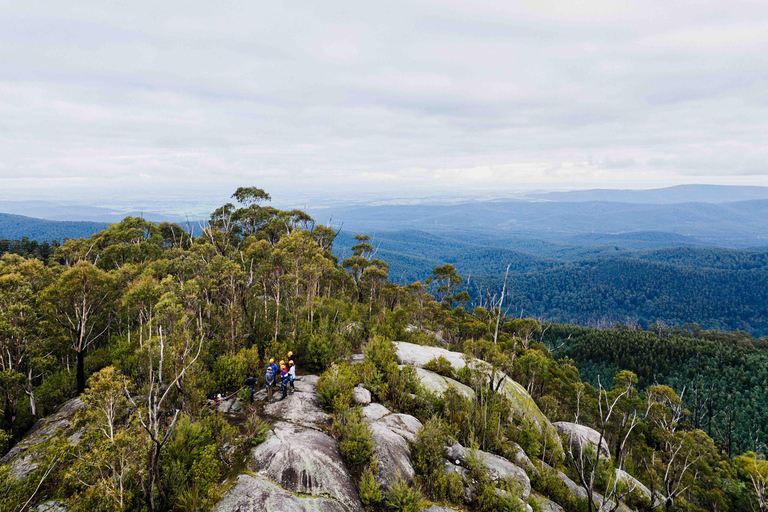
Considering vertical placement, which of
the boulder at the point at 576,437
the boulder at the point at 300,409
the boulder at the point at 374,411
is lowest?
the boulder at the point at 576,437

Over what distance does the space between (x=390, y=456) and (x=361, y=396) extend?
14.2 feet

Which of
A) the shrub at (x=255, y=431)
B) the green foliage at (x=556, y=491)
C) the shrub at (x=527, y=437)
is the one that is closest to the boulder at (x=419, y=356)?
the shrub at (x=527, y=437)

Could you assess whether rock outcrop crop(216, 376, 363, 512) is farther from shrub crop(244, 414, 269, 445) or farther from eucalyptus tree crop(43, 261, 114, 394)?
eucalyptus tree crop(43, 261, 114, 394)

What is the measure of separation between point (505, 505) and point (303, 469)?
792 centimetres

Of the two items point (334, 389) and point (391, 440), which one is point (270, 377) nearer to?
point (334, 389)

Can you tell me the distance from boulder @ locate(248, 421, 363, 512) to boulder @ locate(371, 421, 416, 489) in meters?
1.26

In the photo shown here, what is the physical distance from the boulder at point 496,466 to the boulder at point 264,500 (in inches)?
238

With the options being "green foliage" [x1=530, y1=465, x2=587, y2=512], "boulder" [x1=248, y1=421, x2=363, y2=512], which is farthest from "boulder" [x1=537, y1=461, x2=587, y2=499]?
"boulder" [x1=248, y1=421, x2=363, y2=512]

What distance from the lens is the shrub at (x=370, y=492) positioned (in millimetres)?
10969

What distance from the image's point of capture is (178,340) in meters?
12.6

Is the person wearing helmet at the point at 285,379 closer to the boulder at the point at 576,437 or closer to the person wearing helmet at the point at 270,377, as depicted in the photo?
the person wearing helmet at the point at 270,377

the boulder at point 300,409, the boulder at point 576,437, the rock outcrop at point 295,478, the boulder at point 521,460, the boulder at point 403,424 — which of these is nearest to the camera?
the rock outcrop at point 295,478

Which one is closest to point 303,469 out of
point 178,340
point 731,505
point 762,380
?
point 178,340

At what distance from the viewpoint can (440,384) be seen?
21.2 m
